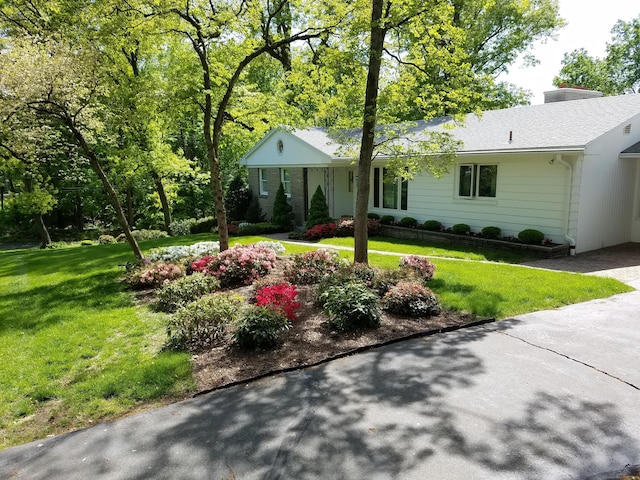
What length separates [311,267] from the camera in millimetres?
9234

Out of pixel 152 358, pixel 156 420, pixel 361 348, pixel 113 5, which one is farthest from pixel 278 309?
pixel 113 5

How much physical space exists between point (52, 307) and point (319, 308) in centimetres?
539

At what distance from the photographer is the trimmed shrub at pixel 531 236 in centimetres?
1206

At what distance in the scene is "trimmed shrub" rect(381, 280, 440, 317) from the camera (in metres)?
6.98

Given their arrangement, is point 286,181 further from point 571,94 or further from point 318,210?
point 571,94

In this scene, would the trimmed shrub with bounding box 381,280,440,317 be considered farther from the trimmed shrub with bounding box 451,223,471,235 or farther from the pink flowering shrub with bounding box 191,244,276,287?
the trimmed shrub with bounding box 451,223,471,235

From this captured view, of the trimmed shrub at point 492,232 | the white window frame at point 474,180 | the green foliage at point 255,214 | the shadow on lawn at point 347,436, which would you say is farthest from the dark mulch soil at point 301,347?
the green foliage at point 255,214

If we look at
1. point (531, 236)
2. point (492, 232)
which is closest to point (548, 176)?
point (531, 236)

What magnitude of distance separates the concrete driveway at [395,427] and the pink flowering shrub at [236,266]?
434 cm

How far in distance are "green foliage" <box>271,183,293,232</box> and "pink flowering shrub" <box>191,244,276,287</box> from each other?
9.68 m

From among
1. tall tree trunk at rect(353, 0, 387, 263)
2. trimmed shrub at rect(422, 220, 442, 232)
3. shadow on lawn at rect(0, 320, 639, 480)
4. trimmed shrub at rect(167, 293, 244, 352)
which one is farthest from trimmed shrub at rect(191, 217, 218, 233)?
shadow on lawn at rect(0, 320, 639, 480)

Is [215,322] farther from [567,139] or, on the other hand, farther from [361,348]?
[567,139]

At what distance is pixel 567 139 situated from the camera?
11422 millimetres

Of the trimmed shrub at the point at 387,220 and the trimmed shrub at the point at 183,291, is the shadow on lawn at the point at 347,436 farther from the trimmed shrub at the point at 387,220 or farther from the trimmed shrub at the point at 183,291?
the trimmed shrub at the point at 387,220
